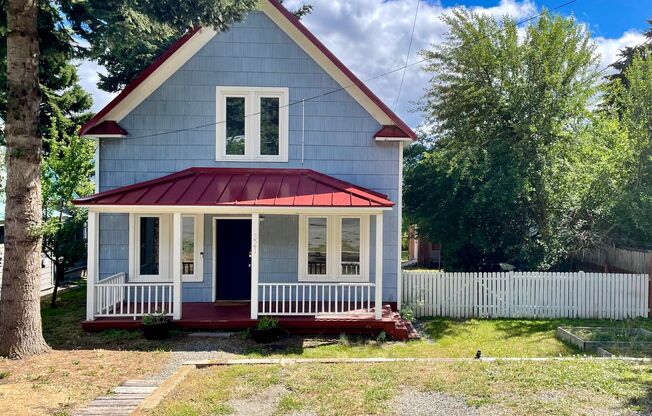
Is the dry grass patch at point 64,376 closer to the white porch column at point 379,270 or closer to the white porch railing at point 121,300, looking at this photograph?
the white porch railing at point 121,300

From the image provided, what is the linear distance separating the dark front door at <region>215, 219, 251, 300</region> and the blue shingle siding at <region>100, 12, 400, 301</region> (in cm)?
28

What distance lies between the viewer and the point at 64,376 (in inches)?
256

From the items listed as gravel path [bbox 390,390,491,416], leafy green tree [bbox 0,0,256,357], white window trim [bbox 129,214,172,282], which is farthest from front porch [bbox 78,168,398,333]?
gravel path [bbox 390,390,491,416]

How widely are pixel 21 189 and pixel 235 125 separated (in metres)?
4.91

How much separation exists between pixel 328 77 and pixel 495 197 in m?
6.11

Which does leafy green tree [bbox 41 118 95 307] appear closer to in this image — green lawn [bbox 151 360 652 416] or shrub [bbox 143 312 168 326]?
shrub [bbox 143 312 168 326]

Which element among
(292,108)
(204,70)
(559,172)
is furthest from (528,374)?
(204,70)

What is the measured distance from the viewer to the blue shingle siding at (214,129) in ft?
35.3

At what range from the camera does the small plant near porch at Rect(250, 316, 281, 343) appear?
340 inches

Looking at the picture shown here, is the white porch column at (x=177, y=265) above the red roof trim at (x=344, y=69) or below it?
below

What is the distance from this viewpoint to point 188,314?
977 cm

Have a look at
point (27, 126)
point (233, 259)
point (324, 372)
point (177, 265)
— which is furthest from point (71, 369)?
point (233, 259)

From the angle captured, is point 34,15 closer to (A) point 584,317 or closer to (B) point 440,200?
(B) point 440,200

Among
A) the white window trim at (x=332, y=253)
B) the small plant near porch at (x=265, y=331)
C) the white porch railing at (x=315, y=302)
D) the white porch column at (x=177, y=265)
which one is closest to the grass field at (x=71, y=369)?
the white porch column at (x=177, y=265)
